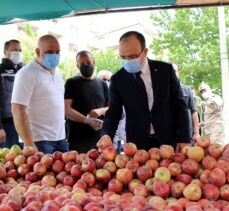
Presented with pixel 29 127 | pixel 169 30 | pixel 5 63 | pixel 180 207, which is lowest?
pixel 180 207

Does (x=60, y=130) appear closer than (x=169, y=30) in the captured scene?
Yes

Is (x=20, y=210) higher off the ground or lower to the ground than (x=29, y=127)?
lower

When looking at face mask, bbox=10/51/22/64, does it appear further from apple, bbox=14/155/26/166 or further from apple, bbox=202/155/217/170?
apple, bbox=202/155/217/170

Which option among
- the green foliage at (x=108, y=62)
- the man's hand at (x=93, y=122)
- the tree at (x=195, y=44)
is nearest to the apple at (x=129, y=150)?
the man's hand at (x=93, y=122)

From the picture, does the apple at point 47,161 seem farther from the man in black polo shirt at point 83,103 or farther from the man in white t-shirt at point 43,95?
the man in black polo shirt at point 83,103

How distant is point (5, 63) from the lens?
442cm

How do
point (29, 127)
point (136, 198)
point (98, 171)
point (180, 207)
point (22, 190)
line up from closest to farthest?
point (180, 207) < point (136, 198) < point (22, 190) < point (98, 171) < point (29, 127)

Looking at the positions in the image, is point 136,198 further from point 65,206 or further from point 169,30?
point 169,30

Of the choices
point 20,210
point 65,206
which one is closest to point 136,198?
point 65,206

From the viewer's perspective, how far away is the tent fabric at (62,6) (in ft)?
12.8

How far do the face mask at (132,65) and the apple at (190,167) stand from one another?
108 cm

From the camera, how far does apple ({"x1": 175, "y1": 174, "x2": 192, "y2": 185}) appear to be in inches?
74.8

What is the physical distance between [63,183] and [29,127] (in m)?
1.07

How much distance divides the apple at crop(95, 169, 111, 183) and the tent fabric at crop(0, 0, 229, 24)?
7.38 feet
